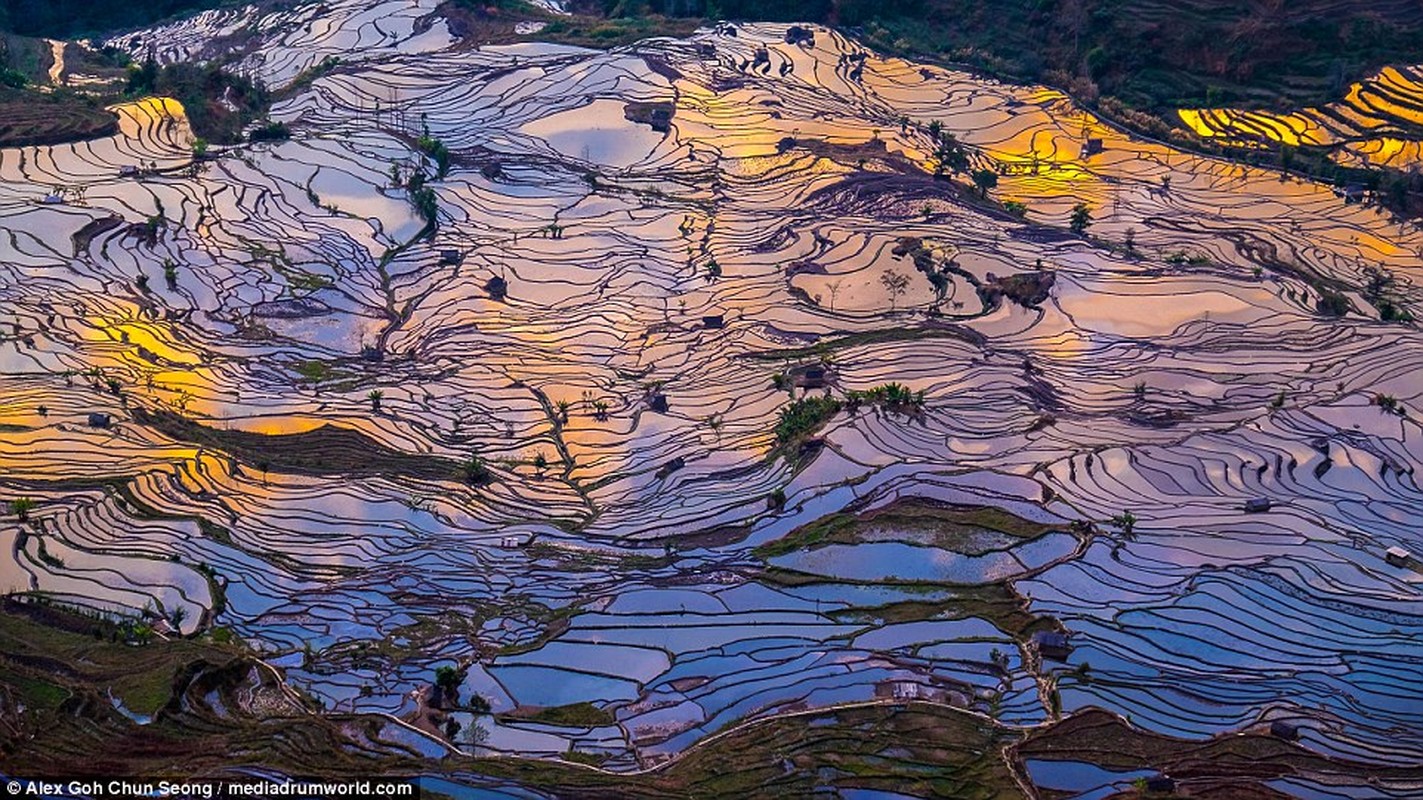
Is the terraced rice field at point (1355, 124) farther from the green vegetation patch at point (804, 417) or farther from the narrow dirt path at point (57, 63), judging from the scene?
the narrow dirt path at point (57, 63)

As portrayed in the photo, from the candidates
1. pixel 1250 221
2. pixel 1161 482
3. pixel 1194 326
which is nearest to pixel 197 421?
pixel 1161 482

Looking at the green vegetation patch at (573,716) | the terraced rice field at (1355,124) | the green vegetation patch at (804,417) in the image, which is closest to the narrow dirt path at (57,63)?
the green vegetation patch at (804,417)

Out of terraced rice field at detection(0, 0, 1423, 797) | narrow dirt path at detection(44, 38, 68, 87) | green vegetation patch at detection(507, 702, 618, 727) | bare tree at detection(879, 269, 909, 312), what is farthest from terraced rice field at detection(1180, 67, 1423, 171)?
narrow dirt path at detection(44, 38, 68, 87)

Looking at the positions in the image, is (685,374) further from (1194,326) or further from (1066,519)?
(1194,326)

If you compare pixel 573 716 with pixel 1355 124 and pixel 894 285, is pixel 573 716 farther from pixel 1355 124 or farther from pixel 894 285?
pixel 1355 124

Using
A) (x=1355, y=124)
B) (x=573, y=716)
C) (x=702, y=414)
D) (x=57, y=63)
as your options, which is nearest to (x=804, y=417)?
(x=702, y=414)

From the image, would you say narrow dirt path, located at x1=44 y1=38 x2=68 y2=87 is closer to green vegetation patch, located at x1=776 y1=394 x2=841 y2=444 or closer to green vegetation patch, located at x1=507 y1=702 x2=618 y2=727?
green vegetation patch, located at x1=776 y1=394 x2=841 y2=444
